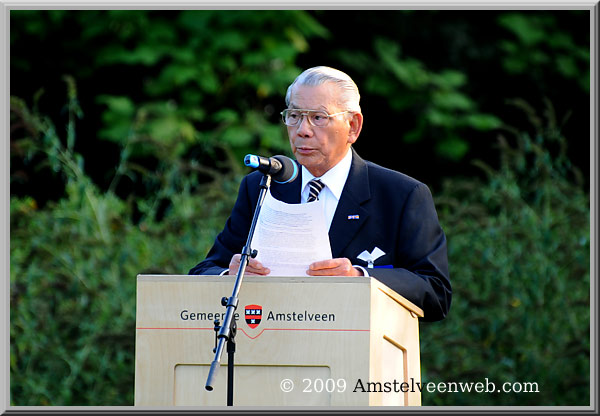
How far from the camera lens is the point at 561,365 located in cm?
655

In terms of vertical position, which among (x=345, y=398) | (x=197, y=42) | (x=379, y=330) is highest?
(x=197, y=42)

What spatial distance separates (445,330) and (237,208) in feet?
9.20

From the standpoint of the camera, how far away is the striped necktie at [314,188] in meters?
4.18

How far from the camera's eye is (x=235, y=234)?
4355 mm

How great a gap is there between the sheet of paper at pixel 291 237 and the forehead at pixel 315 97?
2.22ft

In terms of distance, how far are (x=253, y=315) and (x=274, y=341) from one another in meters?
0.12

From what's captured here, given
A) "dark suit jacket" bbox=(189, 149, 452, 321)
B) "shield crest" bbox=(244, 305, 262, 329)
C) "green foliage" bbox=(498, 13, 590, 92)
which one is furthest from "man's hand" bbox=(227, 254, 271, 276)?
"green foliage" bbox=(498, 13, 590, 92)

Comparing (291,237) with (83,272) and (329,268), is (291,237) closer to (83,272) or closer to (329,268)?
(329,268)

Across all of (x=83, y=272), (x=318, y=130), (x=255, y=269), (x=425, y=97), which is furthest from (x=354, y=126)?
(x=425, y=97)

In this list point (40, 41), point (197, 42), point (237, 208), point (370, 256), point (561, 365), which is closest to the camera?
point (370, 256)

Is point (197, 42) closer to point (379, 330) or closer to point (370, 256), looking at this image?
point (370, 256)

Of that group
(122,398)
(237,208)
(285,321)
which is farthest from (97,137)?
(285,321)

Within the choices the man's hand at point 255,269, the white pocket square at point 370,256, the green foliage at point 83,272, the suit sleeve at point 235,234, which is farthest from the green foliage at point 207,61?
the man's hand at point 255,269

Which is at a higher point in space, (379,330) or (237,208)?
(237,208)
